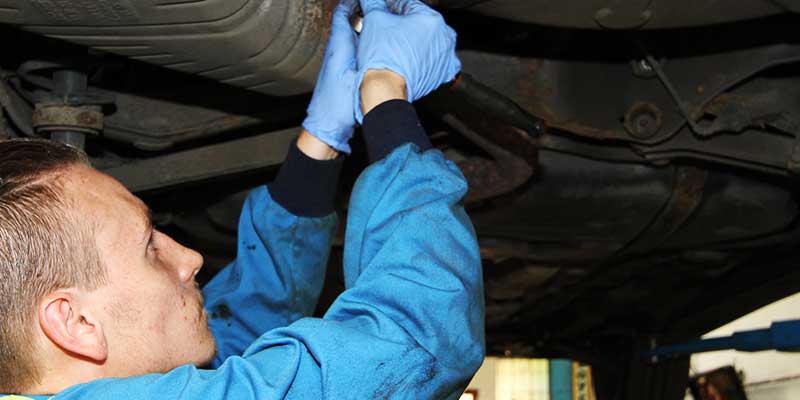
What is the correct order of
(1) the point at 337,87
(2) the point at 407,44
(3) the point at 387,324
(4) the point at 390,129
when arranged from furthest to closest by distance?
(1) the point at 337,87, (2) the point at 407,44, (4) the point at 390,129, (3) the point at 387,324

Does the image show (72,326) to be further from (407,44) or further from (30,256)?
(407,44)

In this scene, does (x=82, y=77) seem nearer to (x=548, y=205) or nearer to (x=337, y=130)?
(x=337, y=130)

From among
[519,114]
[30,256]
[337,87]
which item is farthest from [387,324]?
[519,114]

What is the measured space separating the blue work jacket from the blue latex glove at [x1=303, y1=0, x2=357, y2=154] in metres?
0.26

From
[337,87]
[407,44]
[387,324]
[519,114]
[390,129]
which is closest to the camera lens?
[387,324]

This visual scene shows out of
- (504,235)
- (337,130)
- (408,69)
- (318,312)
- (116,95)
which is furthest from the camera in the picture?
(318,312)

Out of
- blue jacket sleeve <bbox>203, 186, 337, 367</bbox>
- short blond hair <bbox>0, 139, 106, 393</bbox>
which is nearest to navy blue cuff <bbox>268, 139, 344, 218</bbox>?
blue jacket sleeve <bbox>203, 186, 337, 367</bbox>

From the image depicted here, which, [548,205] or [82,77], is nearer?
[82,77]

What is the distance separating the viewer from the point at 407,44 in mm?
1210

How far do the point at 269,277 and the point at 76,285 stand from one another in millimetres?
444

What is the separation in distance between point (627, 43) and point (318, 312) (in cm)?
149

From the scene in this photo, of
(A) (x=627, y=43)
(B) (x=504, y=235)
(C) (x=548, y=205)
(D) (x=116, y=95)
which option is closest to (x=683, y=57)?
(A) (x=627, y=43)

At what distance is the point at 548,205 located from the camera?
83.2 inches

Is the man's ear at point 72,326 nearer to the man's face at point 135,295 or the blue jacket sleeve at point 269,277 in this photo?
the man's face at point 135,295
